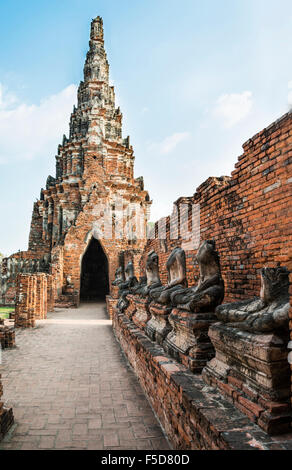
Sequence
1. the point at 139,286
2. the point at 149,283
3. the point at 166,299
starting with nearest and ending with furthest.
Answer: the point at 166,299, the point at 149,283, the point at 139,286

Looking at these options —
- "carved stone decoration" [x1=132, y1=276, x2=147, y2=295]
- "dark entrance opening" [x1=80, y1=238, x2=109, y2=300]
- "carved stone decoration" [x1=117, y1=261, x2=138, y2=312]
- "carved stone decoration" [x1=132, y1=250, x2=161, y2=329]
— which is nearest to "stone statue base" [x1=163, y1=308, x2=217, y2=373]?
"carved stone decoration" [x1=132, y1=250, x2=161, y2=329]

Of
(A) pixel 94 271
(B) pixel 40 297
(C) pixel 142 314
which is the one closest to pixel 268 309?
(C) pixel 142 314

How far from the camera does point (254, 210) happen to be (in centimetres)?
366

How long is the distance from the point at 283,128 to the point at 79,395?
4.10 meters

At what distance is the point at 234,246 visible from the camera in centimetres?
409

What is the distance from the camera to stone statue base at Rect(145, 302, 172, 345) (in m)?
4.11

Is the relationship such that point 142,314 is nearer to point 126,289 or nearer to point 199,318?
point 199,318

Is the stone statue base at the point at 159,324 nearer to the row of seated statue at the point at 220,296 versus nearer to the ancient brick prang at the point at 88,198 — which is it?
the row of seated statue at the point at 220,296

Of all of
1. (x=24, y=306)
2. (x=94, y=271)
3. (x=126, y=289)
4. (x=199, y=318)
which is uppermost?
(x=94, y=271)

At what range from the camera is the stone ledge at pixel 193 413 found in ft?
5.72

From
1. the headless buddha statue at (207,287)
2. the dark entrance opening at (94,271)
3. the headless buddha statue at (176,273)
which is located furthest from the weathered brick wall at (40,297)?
the dark entrance opening at (94,271)

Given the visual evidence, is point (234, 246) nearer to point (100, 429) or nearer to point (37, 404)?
point (100, 429)

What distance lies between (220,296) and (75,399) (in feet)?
7.80
